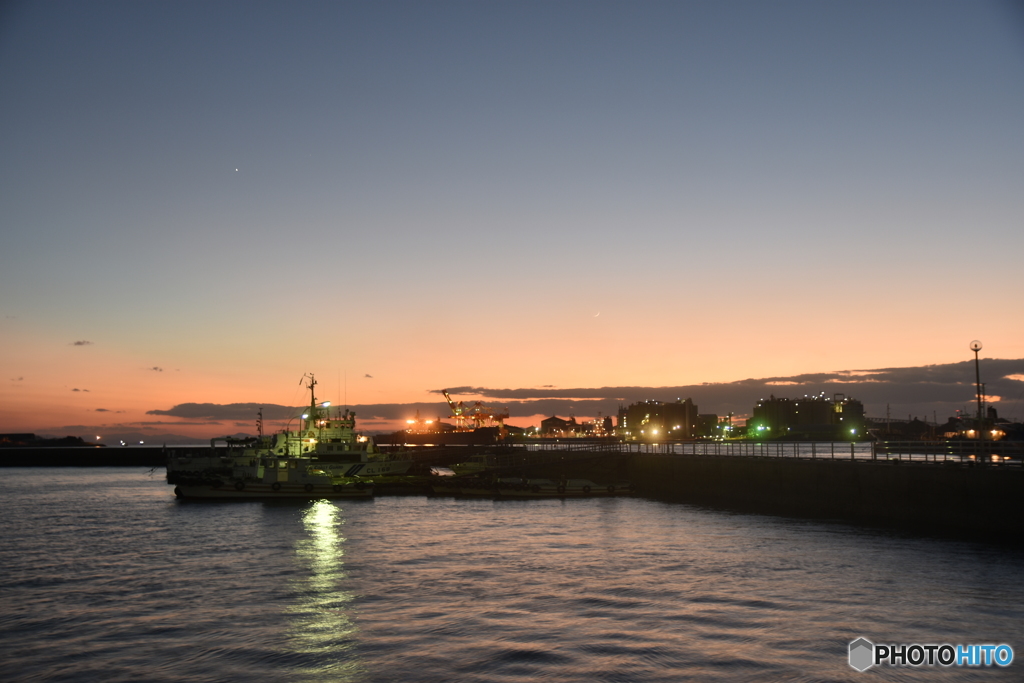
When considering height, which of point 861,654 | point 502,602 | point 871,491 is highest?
point 871,491

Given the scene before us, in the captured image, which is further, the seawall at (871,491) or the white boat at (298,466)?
the white boat at (298,466)

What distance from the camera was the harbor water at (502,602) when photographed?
755 inches

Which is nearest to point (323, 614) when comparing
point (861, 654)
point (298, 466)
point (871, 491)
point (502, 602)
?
point (502, 602)

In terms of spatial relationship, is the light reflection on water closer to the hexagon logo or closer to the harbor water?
the harbor water

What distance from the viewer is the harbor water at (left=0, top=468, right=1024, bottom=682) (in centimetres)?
1917

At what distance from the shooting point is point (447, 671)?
61.0 ft

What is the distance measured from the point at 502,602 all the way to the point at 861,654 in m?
11.8

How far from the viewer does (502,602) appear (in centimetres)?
2569

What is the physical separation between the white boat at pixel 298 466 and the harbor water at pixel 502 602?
18831 mm

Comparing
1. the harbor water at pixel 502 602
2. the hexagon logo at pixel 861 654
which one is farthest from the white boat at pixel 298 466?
the hexagon logo at pixel 861 654

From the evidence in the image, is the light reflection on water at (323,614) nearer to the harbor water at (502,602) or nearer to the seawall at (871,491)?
the harbor water at (502,602)

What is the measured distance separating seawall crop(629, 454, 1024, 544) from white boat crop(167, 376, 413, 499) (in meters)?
31.9

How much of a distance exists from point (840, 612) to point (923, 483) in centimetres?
1944

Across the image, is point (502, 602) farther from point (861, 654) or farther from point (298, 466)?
point (298, 466)
